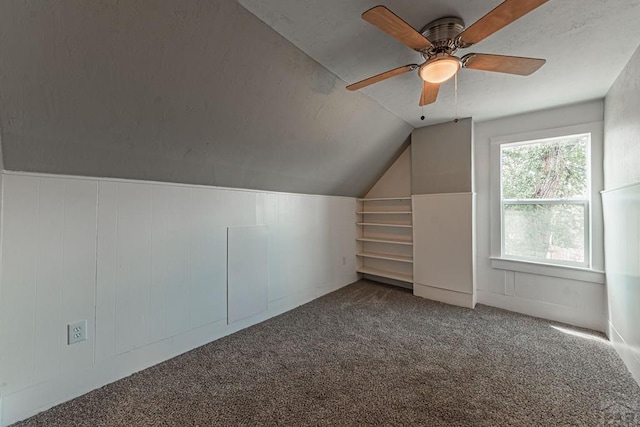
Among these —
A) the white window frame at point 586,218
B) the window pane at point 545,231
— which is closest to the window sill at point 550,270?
the white window frame at point 586,218

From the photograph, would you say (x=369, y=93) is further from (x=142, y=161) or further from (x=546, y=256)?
(x=546, y=256)

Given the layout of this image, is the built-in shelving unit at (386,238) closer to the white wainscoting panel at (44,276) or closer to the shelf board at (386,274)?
the shelf board at (386,274)

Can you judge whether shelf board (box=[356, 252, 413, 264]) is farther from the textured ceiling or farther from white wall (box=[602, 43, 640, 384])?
the textured ceiling

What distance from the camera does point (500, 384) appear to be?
70.8 inches

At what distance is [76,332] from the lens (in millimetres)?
1702

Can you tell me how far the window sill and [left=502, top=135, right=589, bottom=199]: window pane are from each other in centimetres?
77

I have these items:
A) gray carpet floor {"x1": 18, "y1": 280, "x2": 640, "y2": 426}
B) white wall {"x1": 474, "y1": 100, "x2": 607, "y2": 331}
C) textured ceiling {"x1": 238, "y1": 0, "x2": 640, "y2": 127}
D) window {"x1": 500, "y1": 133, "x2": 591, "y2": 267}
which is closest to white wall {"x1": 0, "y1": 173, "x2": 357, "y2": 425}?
gray carpet floor {"x1": 18, "y1": 280, "x2": 640, "y2": 426}

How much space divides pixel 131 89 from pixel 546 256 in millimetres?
4144

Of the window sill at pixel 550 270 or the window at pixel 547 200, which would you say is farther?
the window at pixel 547 200

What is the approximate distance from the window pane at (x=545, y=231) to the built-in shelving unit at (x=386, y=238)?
1.20 metres

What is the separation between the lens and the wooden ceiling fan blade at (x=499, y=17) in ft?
3.54

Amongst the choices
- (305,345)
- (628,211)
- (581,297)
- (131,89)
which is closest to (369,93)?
(131,89)

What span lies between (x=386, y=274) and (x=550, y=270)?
1.93 m

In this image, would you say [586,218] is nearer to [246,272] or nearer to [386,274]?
[386,274]
